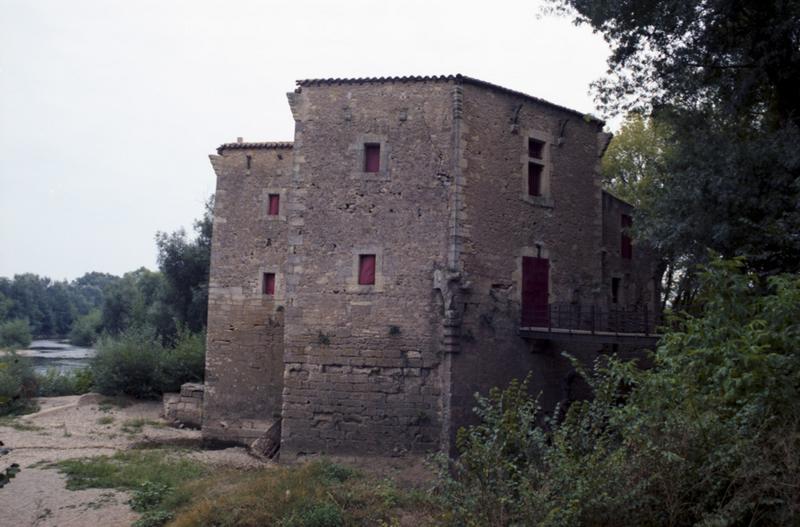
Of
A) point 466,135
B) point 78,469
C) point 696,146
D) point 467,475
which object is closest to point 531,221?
point 466,135

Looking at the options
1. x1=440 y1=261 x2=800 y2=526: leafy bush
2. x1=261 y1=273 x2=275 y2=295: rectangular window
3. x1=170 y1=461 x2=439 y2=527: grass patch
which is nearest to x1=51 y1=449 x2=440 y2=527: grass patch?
x1=170 y1=461 x2=439 y2=527: grass patch

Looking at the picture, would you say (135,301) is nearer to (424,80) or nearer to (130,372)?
(130,372)

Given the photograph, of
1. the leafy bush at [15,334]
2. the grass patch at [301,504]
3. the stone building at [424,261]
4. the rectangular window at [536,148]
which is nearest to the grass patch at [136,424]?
the stone building at [424,261]

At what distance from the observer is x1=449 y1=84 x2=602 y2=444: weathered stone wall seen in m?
13.4

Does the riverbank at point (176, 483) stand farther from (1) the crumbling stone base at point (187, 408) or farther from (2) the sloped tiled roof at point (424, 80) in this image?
(2) the sloped tiled roof at point (424, 80)

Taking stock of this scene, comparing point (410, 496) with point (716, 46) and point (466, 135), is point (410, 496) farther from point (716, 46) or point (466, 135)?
point (716, 46)

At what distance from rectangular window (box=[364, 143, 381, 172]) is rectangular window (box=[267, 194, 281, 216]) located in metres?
4.16

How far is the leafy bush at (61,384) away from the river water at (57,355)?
8.78m

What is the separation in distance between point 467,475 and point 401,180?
Result: 7.97 m

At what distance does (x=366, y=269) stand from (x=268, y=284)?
4.50m

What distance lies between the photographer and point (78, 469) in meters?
13.5

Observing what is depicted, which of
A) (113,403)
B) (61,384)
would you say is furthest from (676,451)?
(61,384)

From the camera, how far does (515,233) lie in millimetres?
14164

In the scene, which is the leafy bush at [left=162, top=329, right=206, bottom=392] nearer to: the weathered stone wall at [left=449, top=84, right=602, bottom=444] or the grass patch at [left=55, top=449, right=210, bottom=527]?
the grass patch at [left=55, top=449, right=210, bottom=527]
